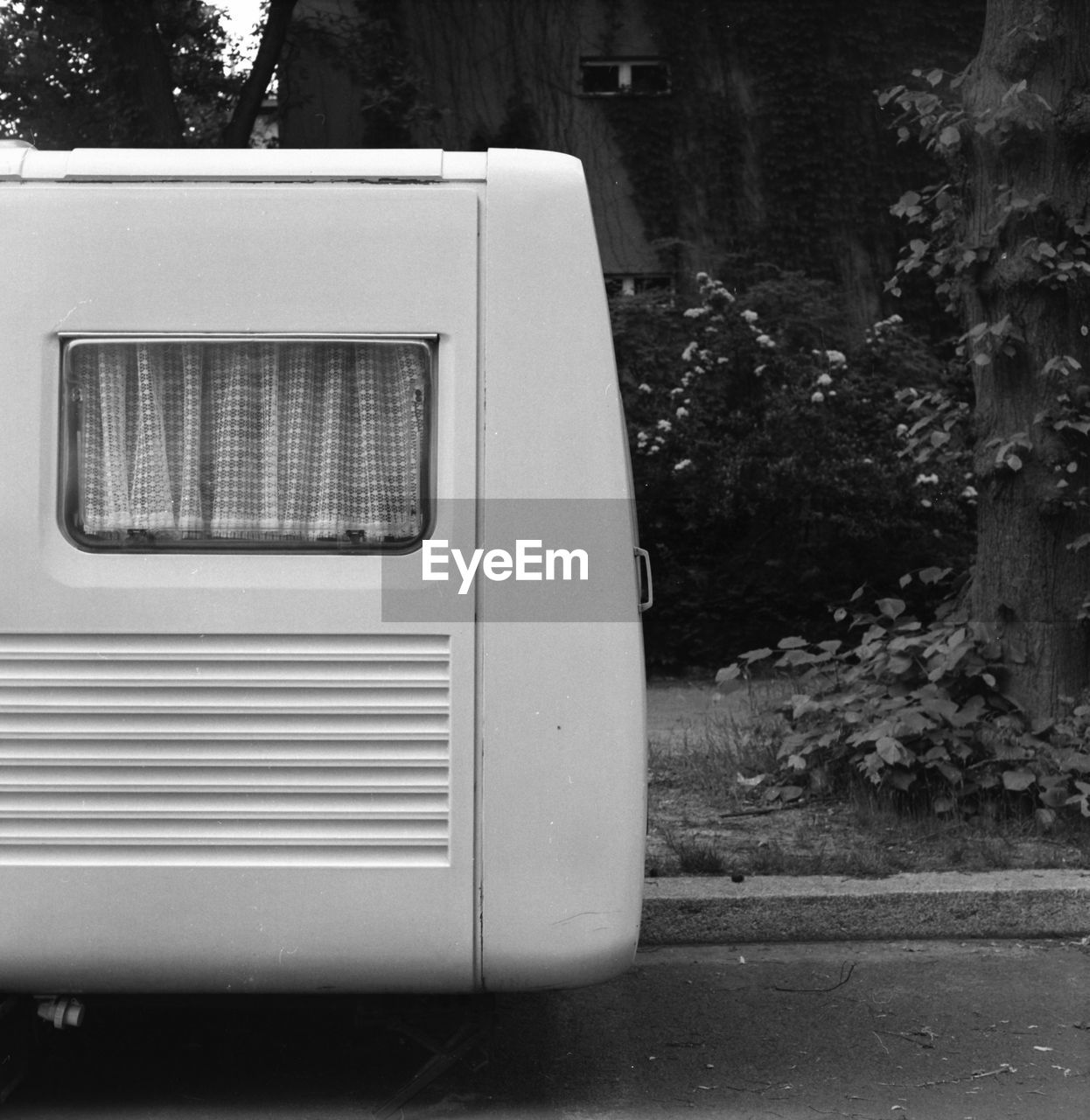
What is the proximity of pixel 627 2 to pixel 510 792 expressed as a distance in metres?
15.4

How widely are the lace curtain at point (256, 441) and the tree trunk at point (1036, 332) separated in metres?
3.78

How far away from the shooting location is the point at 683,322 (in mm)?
12875

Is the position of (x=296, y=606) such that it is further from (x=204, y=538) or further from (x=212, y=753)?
(x=212, y=753)

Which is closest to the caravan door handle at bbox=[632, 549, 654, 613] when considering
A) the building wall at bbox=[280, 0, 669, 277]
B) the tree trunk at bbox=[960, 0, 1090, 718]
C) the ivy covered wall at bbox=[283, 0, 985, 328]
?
the tree trunk at bbox=[960, 0, 1090, 718]

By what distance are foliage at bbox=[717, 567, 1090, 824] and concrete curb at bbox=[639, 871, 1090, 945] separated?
71 cm

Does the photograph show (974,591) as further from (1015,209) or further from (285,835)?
(285,835)

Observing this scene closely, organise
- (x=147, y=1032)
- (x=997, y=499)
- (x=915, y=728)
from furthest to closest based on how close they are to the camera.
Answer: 1. (x=997, y=499)
2. (x=915, y=728)
3. (x=147, y=1032)

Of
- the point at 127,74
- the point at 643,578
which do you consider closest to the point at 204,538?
the point at 643,578

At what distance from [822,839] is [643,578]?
8.96 feet

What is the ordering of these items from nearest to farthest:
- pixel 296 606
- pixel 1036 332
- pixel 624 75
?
pixel 296 606 → pixel 1036 332 → pixel 624 75

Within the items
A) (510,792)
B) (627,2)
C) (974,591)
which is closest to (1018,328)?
(974,591)

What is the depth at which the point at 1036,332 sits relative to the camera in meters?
6.48

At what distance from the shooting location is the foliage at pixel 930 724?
6.10 m

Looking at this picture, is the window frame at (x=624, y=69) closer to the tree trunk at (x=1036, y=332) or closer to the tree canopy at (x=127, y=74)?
the tree canopy at (x=127, y=74)
